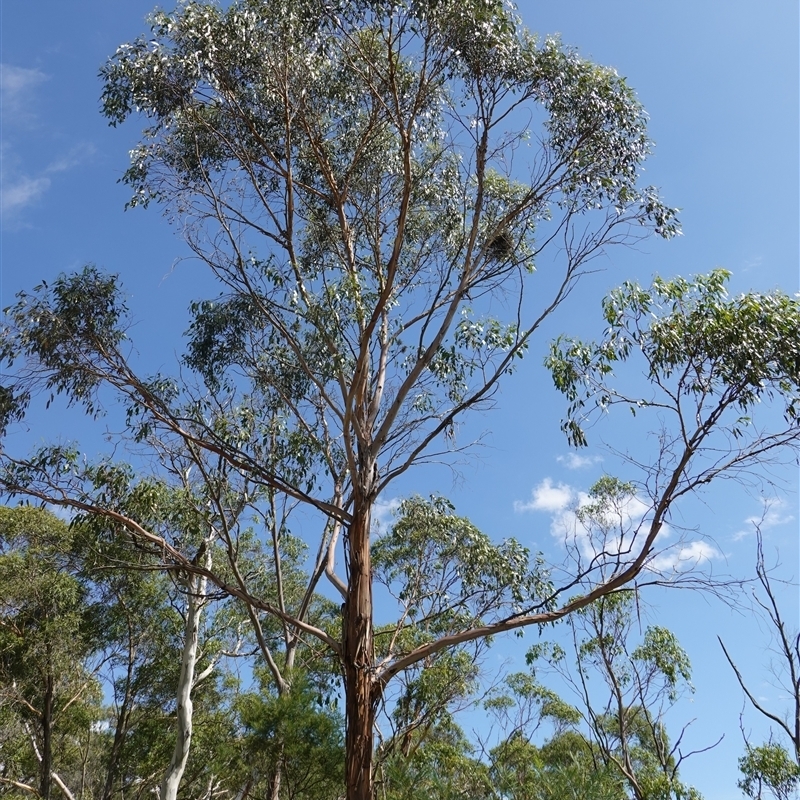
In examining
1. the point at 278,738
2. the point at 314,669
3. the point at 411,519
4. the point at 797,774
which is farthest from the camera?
the point at 797,774

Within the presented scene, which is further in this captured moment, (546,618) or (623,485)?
(623,485)

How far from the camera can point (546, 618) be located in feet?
14.8

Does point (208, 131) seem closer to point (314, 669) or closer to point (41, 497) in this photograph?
point (41, 497)

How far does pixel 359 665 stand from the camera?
180 inches

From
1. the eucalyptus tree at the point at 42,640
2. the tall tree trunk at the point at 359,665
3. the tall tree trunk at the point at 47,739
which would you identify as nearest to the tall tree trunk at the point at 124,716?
the eucalyptus tree at the point at 42,640

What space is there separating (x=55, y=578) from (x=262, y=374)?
6.60 m

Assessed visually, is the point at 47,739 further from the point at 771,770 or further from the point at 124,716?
the point at 771,770

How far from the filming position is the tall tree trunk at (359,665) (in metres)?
4.34

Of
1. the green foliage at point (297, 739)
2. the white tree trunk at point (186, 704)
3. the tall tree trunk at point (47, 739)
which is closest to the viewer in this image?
the green foliage at point (297, 739)

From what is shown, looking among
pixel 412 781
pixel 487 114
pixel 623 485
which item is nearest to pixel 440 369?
pixel 487 114

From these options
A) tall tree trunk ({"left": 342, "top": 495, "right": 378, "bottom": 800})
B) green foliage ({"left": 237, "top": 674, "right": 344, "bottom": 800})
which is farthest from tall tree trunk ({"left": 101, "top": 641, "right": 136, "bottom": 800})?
tall tree trunk ({"left": 342, "top": 495, "right": 378, "bottom": 800})

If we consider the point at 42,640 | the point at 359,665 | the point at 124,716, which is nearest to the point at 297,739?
the point at 359,665

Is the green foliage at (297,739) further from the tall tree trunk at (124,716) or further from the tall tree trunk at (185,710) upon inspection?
the tall tree trunk at (124,716)

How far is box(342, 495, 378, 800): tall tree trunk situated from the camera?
434 centimetres
